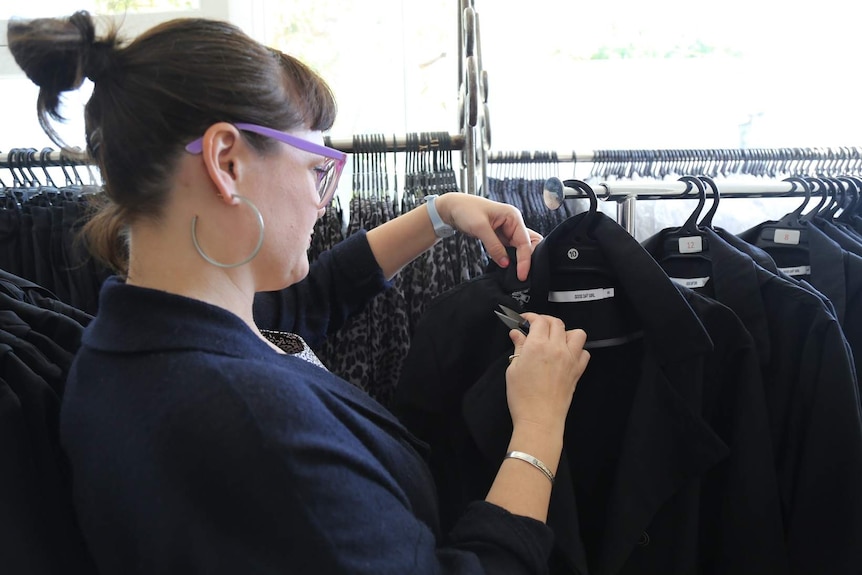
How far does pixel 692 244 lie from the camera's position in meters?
1.12

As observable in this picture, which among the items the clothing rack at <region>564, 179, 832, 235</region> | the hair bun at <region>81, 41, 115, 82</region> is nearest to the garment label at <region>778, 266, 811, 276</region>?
the clothing rack at <region>564, 179, 832, 235</region>

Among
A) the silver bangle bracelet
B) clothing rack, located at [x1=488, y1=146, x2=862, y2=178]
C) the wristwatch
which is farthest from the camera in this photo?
clothing rack, located at [x1=488, y1=146, x2=862, y2=178]

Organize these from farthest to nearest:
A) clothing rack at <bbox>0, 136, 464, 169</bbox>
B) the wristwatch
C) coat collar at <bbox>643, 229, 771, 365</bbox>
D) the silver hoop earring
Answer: clothing rack at <bbox>0, 136, 464, 169</bbox> < the wristwatch < coat collar at <bbox>643, 229, 771, 365</bbox> < the silver hoop earring

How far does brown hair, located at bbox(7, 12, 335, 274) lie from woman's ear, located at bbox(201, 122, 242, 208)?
0.02 meters

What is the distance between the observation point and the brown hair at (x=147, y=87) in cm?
65

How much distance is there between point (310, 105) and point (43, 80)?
1.00ft

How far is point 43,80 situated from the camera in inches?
26.7

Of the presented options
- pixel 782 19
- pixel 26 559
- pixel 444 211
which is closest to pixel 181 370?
pixel 26 559

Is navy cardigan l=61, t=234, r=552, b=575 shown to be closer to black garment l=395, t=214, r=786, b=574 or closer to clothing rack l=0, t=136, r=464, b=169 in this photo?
black garment l=395, t=214, r=786, b=574

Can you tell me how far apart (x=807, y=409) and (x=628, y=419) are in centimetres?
29

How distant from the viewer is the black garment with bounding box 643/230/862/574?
90 cm

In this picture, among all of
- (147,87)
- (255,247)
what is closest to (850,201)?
(255,247)

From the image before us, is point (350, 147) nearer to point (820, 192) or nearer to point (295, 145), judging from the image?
point (295, 145)

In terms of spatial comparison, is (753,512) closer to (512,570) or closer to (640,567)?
(640,567)
